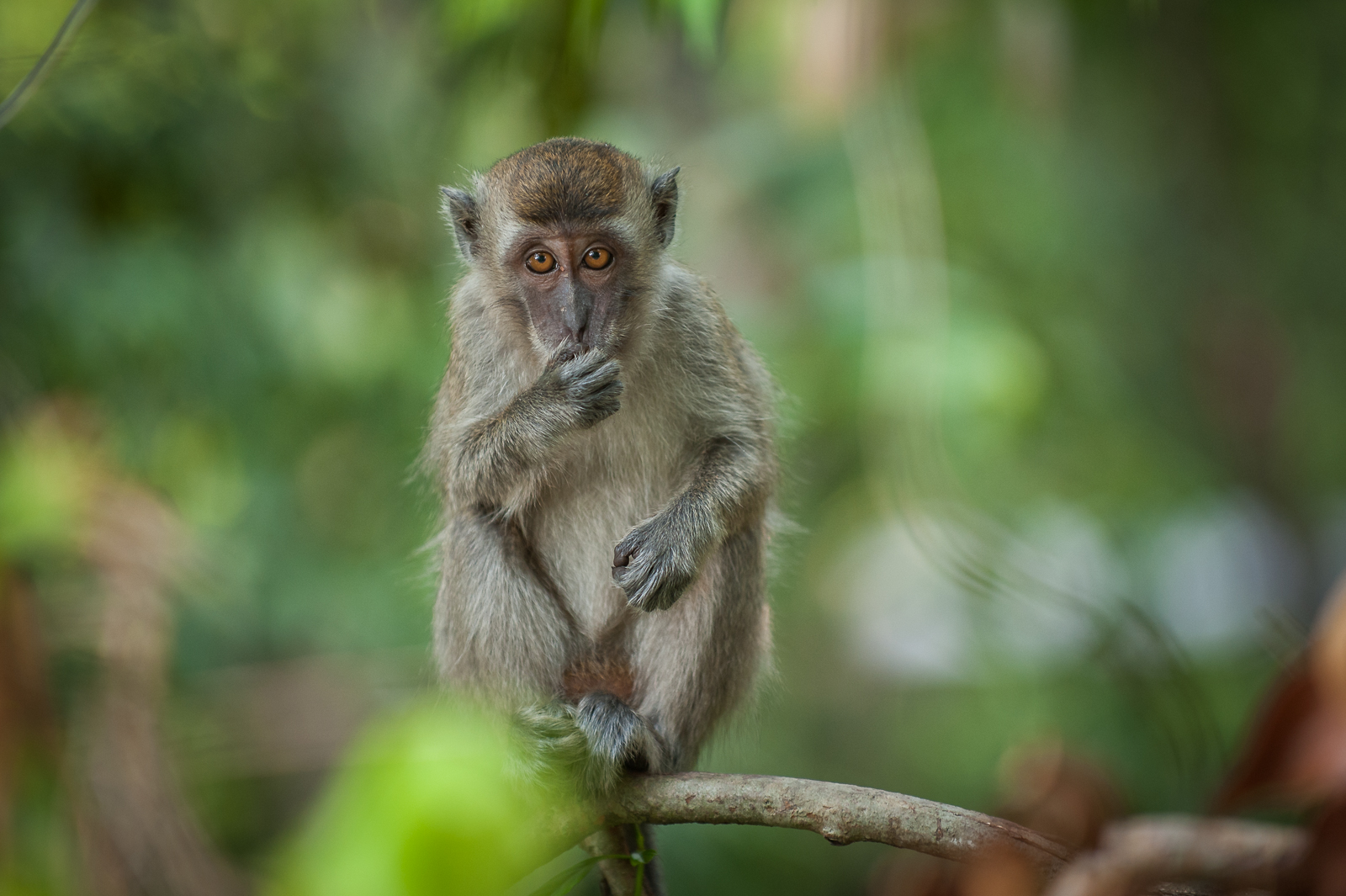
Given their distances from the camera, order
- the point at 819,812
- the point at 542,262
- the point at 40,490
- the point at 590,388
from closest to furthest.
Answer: the point at 819,812, the point at 590,388, the point at 542,262, the point at 40,490

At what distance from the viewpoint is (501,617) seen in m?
4.89

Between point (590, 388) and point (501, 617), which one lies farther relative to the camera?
point (501, 617)

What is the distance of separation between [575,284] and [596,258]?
0.17 m

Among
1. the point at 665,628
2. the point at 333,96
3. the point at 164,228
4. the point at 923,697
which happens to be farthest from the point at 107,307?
the point at 923,697

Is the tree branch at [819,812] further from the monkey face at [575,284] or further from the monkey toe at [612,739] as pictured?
the monkey face at [575,284]

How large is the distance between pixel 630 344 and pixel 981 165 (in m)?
9.37

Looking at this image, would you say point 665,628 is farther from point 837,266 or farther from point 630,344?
point 837,266

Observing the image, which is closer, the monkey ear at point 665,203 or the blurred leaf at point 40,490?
the monkey ear at point 665,203

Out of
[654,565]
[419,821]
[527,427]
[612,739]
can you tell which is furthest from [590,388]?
[419,821]

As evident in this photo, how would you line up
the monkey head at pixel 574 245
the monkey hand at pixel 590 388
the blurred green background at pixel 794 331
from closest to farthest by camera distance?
the monkey hand at pixel 590 388, the monkey head at pixel 574 245, the blurred green background at pixel 794 331

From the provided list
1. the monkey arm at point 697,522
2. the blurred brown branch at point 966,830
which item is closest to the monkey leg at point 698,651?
the monkey arm at point 697,522

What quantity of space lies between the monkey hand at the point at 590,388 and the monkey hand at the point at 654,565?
20.6 inches

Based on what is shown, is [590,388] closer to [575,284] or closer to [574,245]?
[575,284]

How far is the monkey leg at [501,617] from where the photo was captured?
4879mm
